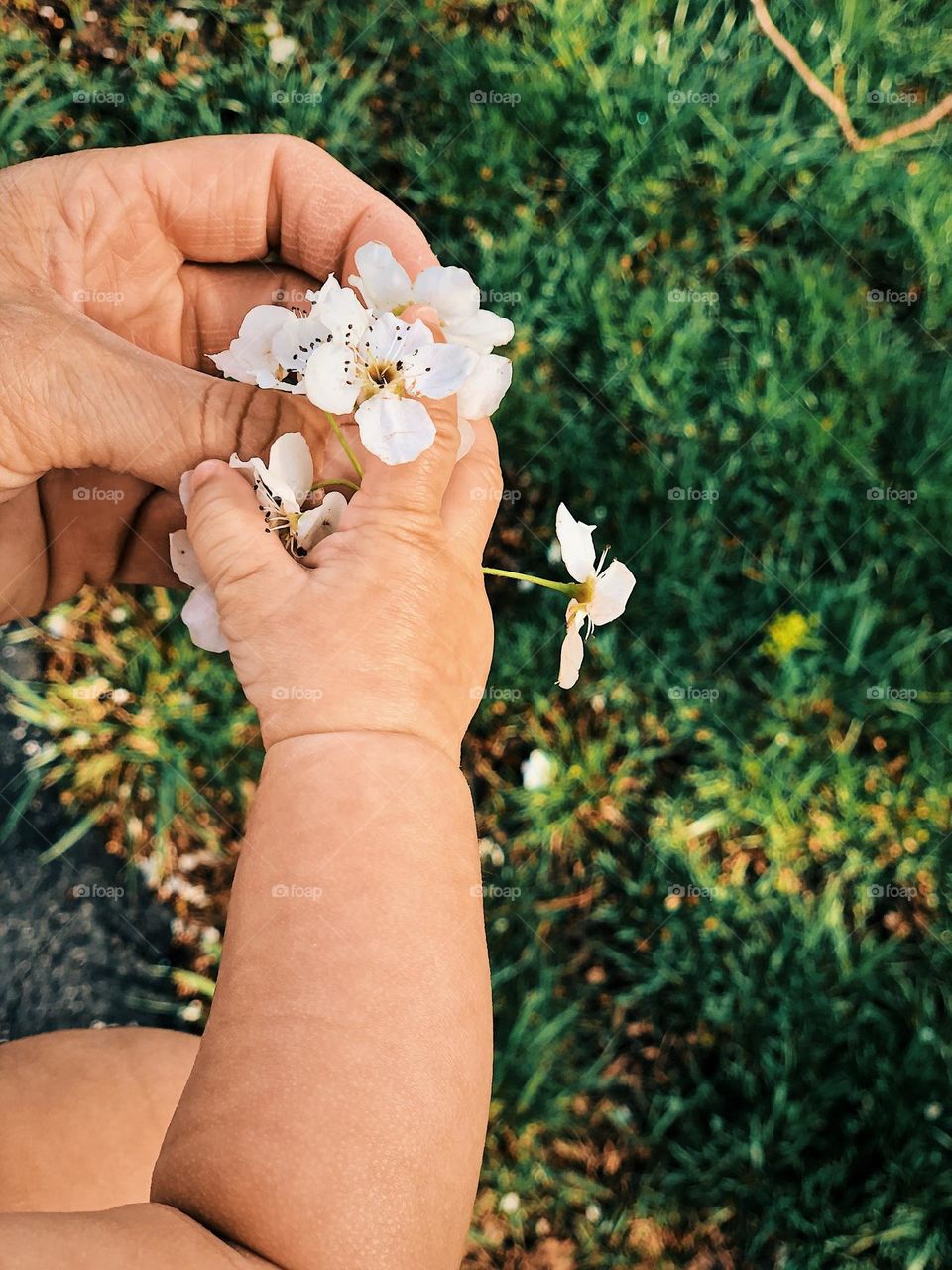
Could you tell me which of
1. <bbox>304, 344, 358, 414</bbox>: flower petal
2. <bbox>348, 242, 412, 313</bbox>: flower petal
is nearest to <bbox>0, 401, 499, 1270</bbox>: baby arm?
<bbox>304, 344, 358, 414</bbox>: flower petal

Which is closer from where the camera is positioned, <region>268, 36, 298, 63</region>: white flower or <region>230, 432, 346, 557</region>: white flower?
<region>230, 432, 346, 557</region>: white flower

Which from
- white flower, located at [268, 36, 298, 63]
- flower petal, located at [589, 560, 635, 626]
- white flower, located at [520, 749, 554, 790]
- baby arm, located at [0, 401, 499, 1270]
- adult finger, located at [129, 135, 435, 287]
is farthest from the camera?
white flower, located at [268, 36, 298, 63]

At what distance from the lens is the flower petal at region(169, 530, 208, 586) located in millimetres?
1636

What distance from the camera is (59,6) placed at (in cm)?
277

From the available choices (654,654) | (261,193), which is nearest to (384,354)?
(261,193)

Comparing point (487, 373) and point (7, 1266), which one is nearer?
point (7, 1266)

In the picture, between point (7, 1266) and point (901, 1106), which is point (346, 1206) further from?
point (901, 1106)

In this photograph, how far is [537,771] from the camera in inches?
103

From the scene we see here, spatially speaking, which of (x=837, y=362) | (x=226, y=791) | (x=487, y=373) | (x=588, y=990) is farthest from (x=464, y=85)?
(x=588, y=990)

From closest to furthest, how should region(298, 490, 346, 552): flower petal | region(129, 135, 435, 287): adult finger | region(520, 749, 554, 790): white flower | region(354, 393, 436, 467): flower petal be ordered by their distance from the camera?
region(354, 393, 436, 467): flower petal, region(298, 490, 346, 552): flower petal, region(129, 135, 435, 287): adult finger, region(520, 749, 554, 790): white flower

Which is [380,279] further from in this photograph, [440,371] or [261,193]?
[261,193]

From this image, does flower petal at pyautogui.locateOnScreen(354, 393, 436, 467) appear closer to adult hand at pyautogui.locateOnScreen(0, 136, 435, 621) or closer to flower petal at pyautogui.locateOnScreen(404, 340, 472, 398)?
flower petal at pyautogui.locateOnScreen(404, 340, 472, 398)

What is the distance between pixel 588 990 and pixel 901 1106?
76cm

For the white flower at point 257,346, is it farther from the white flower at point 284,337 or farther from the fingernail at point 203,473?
the fingernail at point 203,473
